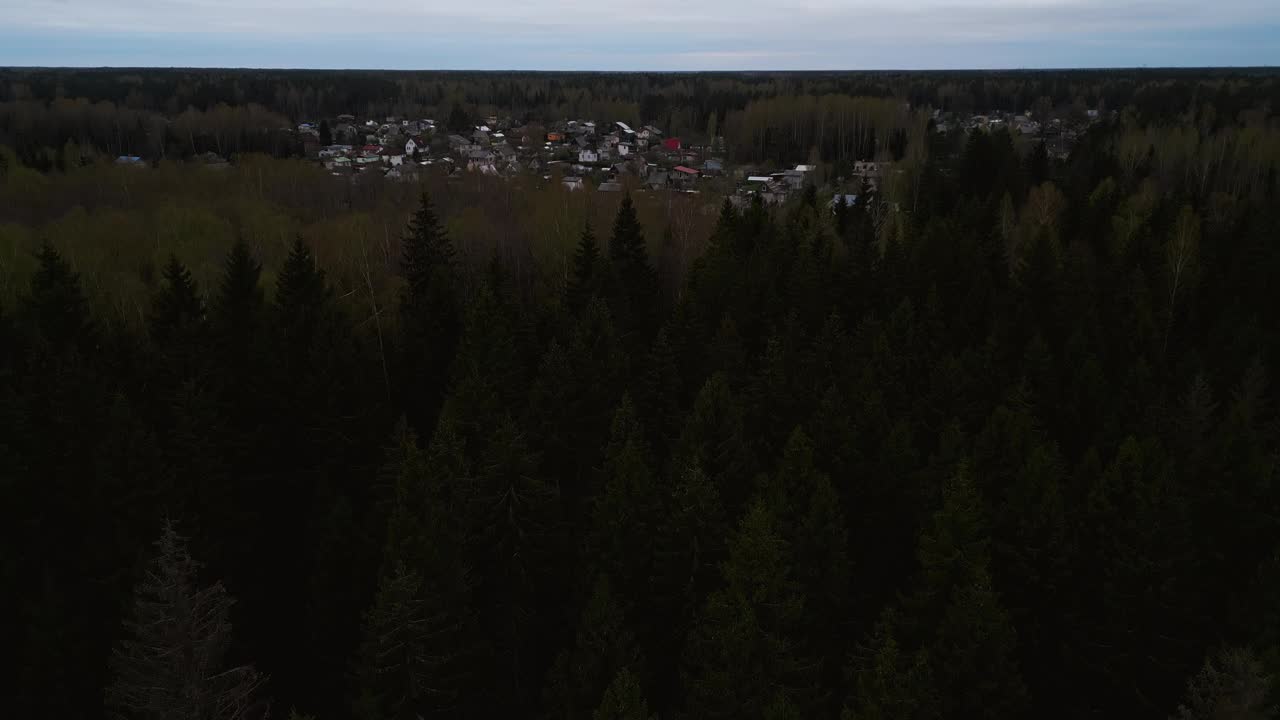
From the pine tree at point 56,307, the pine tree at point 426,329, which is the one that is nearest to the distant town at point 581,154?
the pine tree at point 426,329

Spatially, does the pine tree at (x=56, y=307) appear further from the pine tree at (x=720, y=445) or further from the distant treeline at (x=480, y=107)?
the distant treeline at (x=480, y=107)

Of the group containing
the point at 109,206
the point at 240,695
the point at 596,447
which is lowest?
the point at 596,447

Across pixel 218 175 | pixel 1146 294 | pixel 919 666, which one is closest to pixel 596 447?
pixel 919 666

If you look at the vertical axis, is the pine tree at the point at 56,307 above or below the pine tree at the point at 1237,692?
above

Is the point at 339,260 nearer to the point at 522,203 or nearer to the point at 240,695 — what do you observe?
the point at 522,203

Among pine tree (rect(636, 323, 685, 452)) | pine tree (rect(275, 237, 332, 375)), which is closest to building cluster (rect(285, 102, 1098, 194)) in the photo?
pine tree (rect(275, 237, 332, 375))

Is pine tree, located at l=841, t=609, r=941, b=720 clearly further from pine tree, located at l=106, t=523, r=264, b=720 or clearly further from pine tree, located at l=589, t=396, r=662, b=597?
pine tree, located at l=106, t=523, r=264, b=720
